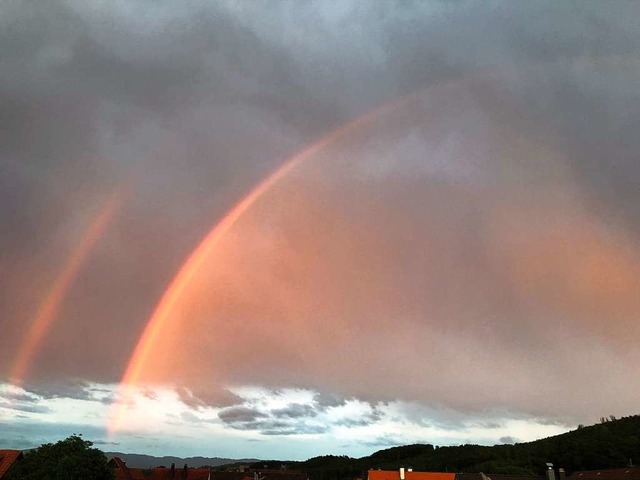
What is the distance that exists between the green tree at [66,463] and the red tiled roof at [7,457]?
13978 mm

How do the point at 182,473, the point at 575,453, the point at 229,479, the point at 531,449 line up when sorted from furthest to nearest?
the point at 531,449 < the point at 575,453 < the point at 229,479 < the point at 182,473

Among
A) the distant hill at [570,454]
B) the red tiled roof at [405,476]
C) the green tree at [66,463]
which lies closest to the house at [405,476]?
the red tiled roof at [405,476]

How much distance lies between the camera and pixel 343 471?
555ft

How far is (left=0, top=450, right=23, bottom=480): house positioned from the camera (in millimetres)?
72206

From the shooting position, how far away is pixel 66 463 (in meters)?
53.6

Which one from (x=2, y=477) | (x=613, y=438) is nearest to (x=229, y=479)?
(x=2, y=477)

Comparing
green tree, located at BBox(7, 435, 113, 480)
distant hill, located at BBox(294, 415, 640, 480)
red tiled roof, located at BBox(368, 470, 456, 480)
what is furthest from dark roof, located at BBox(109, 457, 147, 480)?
distant hill, located at BBox(294, 415, 640, 480)

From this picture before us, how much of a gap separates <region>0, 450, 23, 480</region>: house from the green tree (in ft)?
45.6

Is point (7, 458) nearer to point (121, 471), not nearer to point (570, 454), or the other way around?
point (121, 471)

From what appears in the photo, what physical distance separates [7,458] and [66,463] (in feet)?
95.5

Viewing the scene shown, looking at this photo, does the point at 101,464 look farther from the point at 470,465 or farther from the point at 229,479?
the point at 470,465

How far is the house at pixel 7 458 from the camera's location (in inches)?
2843

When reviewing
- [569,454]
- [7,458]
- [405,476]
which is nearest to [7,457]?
[7,458]

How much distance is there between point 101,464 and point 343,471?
415ft
